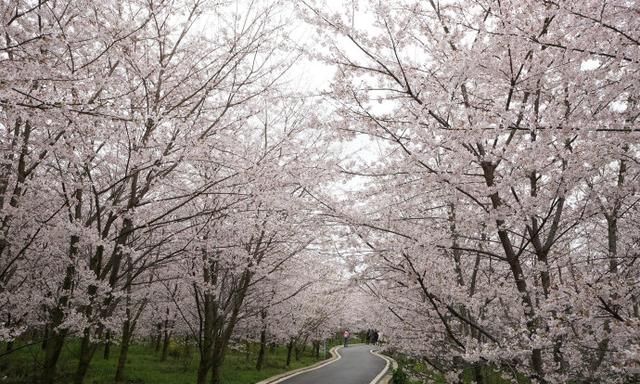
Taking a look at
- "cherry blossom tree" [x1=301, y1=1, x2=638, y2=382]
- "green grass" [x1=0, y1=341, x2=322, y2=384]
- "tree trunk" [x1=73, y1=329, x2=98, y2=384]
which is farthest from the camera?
"green grass" [x1=0, y1=341, x2=322, y2=384]

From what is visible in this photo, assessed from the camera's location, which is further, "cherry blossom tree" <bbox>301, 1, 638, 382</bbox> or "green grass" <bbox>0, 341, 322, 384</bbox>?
"green grass" <bbox>0, 341, 322, 384</bbox>

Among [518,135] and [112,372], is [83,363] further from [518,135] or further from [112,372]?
[112,372]

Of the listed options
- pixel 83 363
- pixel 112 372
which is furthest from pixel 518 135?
pixel 112 372

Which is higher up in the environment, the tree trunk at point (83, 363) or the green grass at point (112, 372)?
the tree trunk at point (83, 363)

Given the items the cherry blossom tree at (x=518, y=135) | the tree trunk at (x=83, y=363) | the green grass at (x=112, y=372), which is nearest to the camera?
the cherry blossom tree at (x=518, y=135)

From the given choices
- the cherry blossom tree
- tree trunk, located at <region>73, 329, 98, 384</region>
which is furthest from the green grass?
the cherry blossom tree

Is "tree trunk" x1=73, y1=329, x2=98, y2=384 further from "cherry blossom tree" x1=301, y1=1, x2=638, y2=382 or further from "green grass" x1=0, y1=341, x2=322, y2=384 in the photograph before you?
"green grass" x1=0, y1=341, x2=322, y2=384

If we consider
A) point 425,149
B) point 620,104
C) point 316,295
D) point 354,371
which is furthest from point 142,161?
point 316,295

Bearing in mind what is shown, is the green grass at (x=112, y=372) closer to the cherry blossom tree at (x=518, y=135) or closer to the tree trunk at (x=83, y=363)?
the tree trunk at (x=83, y=363)

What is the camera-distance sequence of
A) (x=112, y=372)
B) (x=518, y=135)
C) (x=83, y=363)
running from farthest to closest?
(x=112, y=372) → (x=83, y=363) → (x=518, y=135)

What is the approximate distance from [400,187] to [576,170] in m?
1.78

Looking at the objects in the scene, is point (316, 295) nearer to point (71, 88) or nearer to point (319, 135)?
point (319, 135)

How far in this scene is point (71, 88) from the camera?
433 centimetres

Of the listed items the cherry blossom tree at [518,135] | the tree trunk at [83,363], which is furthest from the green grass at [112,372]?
the cherry blossom tree at [518,135]
